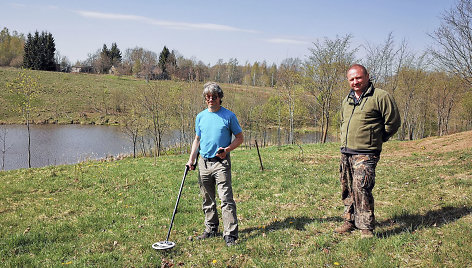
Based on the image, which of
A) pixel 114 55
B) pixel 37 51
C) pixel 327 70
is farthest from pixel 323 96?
pixel 114 55

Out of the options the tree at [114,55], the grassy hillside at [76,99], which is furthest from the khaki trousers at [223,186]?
the tree at [114,55]

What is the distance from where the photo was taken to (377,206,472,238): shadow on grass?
17.5 feet

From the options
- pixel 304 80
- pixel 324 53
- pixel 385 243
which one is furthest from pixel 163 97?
pixel 385 243

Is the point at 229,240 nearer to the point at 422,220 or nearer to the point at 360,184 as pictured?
the point at 360,184

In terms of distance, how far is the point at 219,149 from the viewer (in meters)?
5.22

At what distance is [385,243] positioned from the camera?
4.76 metres

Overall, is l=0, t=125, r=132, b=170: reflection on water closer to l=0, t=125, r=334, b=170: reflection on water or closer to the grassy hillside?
l=0, t=125, r=334, b=170: reflection on water

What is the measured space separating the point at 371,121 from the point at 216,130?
2544mm

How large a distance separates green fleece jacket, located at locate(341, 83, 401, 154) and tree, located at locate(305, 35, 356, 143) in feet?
83.0

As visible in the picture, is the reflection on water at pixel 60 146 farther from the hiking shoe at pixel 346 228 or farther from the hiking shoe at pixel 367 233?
the hiking shoe at pixel 367 233

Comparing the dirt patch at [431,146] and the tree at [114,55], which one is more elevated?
the tree at [114,55]

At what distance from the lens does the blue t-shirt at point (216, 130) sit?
5352 millimetres

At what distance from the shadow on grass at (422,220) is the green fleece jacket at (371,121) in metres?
1.58

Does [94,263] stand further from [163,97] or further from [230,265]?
[163,97]
